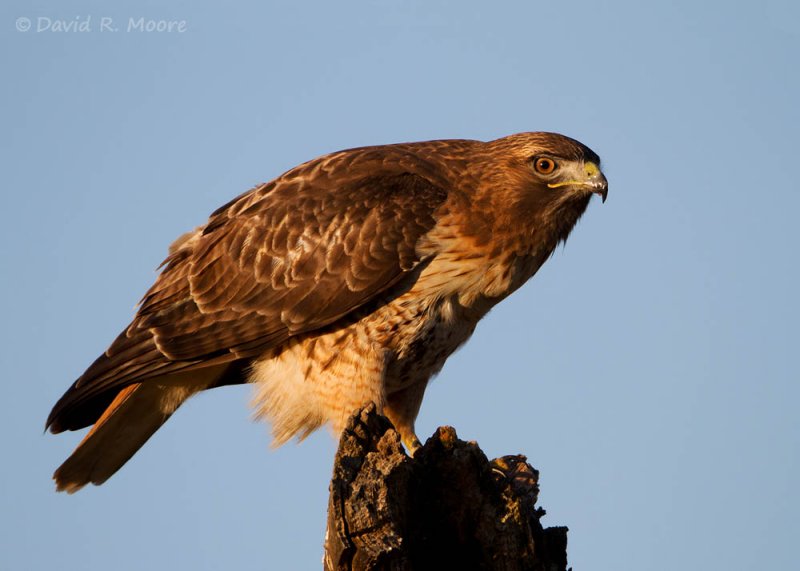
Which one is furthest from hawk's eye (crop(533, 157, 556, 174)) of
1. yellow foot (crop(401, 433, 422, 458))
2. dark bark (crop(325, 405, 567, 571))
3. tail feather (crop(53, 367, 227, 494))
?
tail feather (crop(53, 367, 227, 494))

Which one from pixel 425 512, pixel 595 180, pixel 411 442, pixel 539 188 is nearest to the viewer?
pixel 425 512

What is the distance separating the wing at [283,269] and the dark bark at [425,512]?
72.0 inches

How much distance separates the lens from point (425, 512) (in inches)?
217

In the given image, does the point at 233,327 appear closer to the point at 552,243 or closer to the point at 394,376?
the point at 394,376

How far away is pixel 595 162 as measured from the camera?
7520 millimetres

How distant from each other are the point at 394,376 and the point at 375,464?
7.28 feet

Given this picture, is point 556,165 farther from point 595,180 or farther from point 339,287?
point 339,287

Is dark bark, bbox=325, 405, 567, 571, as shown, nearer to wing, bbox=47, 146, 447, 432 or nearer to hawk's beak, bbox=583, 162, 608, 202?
wing, bbox=47, 146, 447, 432

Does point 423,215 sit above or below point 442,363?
above

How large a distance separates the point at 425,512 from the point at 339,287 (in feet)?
7.12

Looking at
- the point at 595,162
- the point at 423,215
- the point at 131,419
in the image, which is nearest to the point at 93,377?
the point at 131,419

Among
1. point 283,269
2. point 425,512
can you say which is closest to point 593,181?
point 283,269

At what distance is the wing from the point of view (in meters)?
7.29

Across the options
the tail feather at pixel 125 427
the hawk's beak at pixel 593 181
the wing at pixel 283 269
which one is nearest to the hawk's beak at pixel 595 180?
the hawk's beak at pixel 593 181
